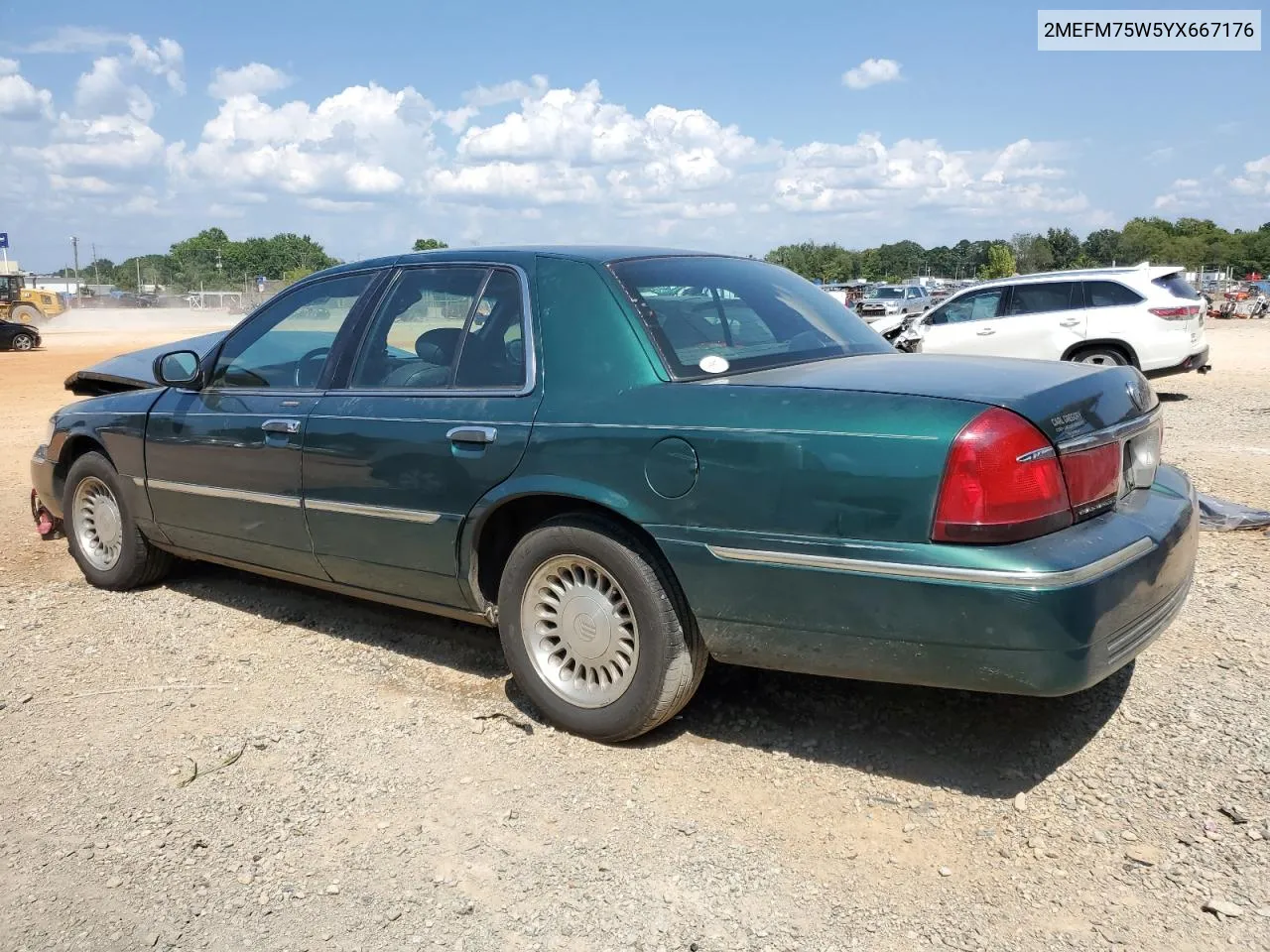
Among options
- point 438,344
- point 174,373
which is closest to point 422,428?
point 438,344

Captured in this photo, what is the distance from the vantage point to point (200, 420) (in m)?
4.75

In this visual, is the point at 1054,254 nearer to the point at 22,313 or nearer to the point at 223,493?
the point at 22,313

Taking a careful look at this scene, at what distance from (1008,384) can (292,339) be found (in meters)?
3.08

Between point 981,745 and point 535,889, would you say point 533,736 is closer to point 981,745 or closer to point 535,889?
point 535,889

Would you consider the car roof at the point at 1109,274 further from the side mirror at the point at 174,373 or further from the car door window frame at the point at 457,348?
the side mirror at the point at 174,373

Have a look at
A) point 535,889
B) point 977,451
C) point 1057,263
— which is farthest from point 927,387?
point 1057,263

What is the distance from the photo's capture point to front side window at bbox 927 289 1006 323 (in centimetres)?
1426

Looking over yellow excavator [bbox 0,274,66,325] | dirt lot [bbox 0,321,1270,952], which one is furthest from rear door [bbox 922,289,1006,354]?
yellow excavator [bbox 0,274,66,325]

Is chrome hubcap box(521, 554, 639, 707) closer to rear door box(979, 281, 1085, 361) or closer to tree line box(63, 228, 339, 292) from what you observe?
rear door box(979, 281, 1085, 361)

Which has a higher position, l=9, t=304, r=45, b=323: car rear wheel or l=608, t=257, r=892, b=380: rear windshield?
l=9, t=304, r=45, b=323: car rear wheel

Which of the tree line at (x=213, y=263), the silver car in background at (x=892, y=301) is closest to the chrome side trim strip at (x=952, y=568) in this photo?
the silver car in background at (x=892, y=301)

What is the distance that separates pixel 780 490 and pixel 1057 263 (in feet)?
295

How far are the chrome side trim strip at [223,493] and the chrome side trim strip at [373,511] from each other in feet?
0.46

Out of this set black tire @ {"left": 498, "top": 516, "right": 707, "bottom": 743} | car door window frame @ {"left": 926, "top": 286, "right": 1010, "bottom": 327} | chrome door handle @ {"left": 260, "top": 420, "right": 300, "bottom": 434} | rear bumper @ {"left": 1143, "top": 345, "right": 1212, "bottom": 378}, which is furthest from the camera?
car door window frame @ {"left": 926, "top": 286, "right": 1010, "bottom": 327}
